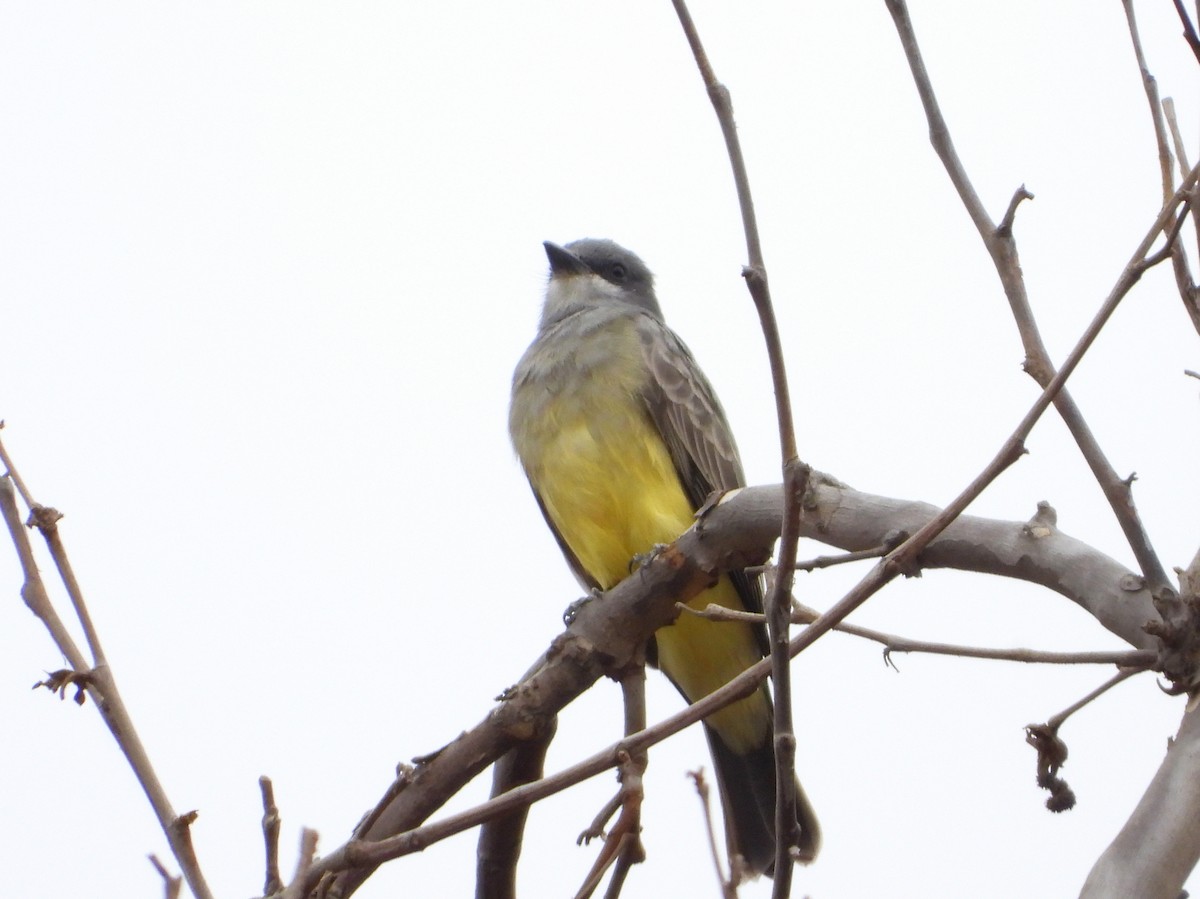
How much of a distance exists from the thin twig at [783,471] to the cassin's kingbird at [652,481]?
312 cm

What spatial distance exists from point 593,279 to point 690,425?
1902 mm

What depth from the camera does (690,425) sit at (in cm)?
573

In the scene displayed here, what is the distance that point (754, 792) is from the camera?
17.5ft

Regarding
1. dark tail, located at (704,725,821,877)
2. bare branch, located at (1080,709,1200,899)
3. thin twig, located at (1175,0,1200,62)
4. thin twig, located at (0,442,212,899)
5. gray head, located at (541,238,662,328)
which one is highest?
gray head, located at (541,238,662,328)

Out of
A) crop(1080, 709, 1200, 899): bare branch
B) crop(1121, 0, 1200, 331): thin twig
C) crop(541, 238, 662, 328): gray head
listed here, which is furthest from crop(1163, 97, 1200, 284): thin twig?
crop(541, 238, 662, 328): gray head

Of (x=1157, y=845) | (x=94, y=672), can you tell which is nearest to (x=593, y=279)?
(x=94, y=672)

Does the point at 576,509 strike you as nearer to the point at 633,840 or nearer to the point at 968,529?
the point at 968,529

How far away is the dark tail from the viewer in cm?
497

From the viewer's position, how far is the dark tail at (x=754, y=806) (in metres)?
4.97

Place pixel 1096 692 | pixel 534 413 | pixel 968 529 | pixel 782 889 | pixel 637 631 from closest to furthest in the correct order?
pixel 782 889
pixel 1096 692
pixel 968 529
pixel 637 631
pixel 534 413

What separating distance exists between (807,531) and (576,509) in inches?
101

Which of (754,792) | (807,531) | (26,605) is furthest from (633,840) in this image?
(754,792)

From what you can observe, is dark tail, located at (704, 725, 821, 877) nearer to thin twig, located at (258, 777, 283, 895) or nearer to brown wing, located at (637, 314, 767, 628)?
brown wing, located at (637, 314, 767, 628)

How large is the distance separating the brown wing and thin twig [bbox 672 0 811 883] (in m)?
3.38
